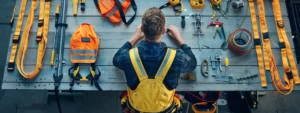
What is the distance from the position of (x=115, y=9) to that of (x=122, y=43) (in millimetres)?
528

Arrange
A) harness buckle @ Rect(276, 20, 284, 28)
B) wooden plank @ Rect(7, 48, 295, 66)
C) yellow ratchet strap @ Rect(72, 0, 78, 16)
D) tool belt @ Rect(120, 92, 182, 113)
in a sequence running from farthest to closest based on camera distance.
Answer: yellow ratchet strap @ Rect(72, 0, 78, 16) < harness buckle @ Rect(276, 20, 284, 28) < wooden plank @ Rect(7, 48, 295, 66) < tool belt @ Rect(120, 92, 182, 113)

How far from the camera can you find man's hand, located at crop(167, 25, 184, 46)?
14.6 feet

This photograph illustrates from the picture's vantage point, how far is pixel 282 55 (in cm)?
461

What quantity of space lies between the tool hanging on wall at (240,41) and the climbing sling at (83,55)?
1.93 meters

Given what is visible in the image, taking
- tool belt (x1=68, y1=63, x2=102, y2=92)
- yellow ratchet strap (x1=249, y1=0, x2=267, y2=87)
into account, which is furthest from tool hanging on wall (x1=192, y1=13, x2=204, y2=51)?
tool belt (x1=68, y1=63, x2=102, y2=92)

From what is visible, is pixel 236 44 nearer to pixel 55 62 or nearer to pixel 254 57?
pixel 254 57

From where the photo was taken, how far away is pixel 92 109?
19.1 ft

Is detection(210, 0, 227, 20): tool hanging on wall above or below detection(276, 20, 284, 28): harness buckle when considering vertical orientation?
above

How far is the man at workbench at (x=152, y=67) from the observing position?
11.3 feet

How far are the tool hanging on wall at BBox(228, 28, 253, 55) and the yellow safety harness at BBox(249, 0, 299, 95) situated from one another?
23 centimetres

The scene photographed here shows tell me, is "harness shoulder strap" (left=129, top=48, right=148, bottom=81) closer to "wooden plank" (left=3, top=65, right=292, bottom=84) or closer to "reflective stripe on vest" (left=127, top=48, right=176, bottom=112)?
"reflective stripe on vest" (left=127, top=48, right=176, bottom=112)

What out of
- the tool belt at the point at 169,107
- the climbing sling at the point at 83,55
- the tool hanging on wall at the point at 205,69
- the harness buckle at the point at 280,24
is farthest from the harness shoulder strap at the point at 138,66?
the harness buckle at the point at 280,24

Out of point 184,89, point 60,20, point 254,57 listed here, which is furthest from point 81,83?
point 254,57

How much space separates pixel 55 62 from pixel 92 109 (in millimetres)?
1539
